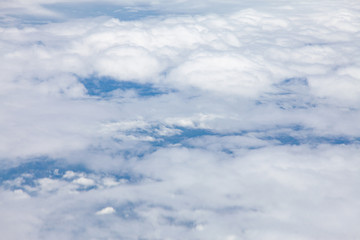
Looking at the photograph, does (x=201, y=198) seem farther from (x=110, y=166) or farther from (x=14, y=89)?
(x=14, y=89)

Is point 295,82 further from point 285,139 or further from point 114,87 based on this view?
point 114,87

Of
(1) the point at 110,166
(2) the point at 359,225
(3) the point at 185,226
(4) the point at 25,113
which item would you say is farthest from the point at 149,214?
(4) the point at 25,113

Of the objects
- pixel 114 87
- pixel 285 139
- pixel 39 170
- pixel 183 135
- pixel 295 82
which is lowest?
pixel 114 87

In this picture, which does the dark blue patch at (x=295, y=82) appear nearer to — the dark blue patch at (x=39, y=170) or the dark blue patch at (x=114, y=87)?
the dark blue patch at (x=114, y=87)

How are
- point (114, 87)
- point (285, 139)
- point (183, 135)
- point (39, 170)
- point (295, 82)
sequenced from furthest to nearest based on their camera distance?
point (114, 87) → point (295, 82) → point (183, 135) → point (285, 139) → point (39, 170)

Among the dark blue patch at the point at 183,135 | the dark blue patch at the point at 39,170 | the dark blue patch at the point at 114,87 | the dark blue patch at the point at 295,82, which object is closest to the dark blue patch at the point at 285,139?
the dark blue patch at the point at 183,135

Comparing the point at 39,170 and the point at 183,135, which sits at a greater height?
the point at 39,170

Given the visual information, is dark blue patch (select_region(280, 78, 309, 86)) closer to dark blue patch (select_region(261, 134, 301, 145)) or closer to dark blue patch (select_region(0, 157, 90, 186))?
dark blue patch (select_region(261, 134, 301, 145))

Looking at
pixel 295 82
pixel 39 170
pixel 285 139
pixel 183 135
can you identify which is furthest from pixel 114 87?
pixel 39 170
